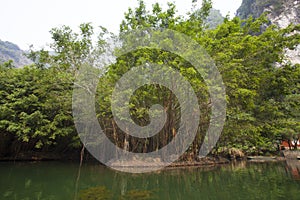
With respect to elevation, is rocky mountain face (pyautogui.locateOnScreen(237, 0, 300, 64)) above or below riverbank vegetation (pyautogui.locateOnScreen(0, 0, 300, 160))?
above

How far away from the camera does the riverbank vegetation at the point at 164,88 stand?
7.93m

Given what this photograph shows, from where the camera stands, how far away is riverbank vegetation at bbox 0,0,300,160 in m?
7.93

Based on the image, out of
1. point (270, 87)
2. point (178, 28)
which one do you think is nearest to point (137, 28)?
point (178, 28)

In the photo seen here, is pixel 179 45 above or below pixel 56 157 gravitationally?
above

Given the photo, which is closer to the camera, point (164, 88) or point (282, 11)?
point (164, 88)

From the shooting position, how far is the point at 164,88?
8859 millimetres

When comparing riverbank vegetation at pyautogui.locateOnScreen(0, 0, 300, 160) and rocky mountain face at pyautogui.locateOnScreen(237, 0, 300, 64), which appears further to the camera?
rocky mountain face at pyautogui.locateOnScreen(237, 0, 300, 64)

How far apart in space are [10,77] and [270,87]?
10.2 m

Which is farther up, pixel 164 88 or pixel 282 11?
pixel 282 11

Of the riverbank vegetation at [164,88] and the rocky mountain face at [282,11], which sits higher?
the rocky mountain face at [282,11]

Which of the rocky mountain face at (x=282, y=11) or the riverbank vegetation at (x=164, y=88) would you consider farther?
the rocky mountain face at (x=282, y=11)

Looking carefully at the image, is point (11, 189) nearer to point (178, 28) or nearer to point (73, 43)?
point (178, 28)

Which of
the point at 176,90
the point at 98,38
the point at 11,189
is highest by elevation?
the point at 98,38

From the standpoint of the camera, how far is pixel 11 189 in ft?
15.6
